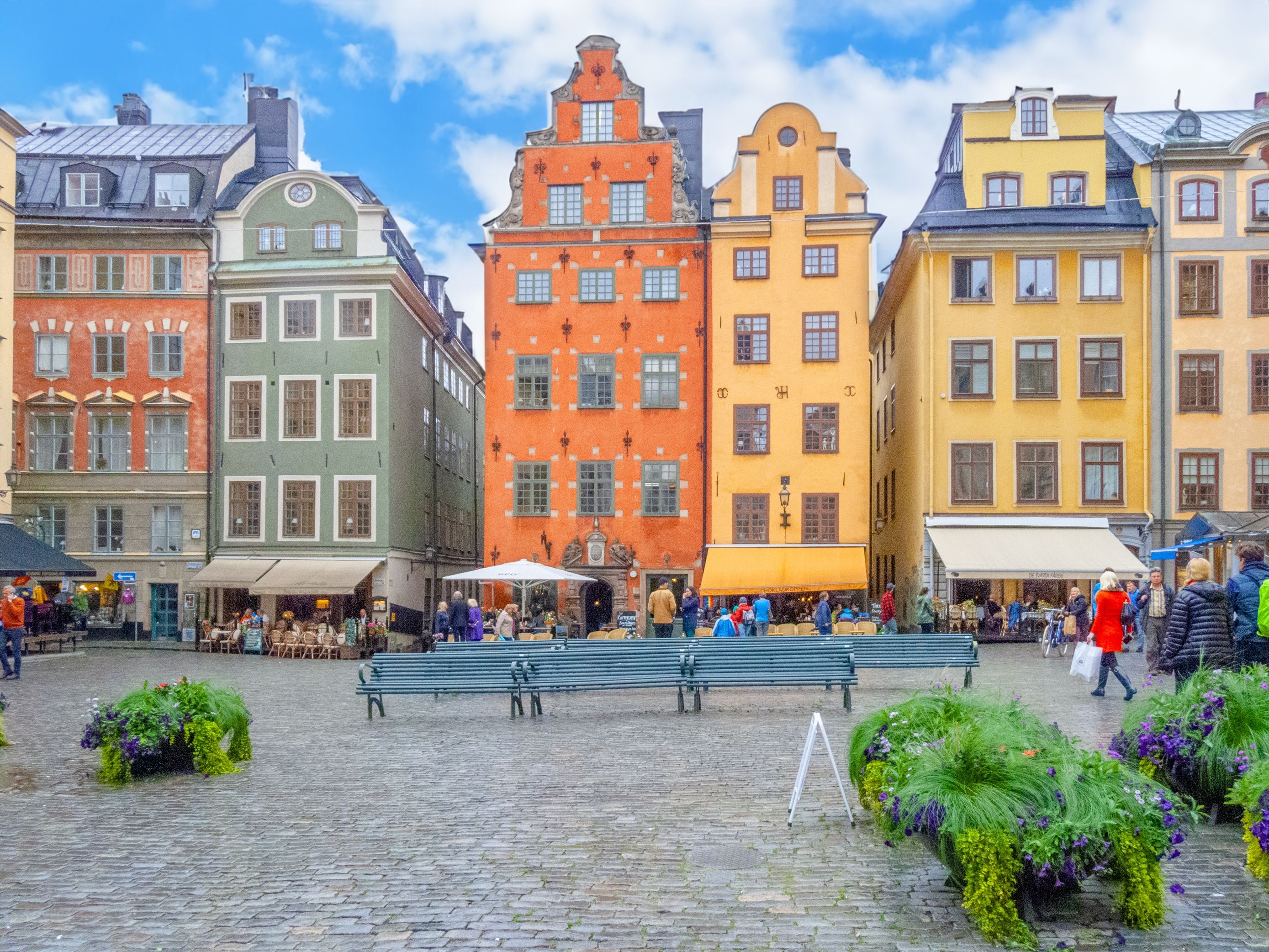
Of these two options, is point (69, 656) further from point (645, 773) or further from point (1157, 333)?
point (1157, 333)

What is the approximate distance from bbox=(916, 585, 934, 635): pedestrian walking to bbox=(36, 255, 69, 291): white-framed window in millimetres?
27379

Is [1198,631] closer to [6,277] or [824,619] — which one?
[824,619]

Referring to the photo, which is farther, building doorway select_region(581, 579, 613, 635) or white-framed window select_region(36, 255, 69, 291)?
white-framed window select_region(36, 255, 69, 291)

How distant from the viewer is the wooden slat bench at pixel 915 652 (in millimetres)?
18641

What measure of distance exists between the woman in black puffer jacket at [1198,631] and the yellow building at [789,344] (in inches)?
930

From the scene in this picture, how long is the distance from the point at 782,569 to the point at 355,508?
12970 mm

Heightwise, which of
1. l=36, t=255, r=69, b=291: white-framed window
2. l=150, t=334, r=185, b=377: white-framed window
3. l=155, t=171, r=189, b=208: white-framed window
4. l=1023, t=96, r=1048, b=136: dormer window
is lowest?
l=150, t=334, r=185, b=377: white-framed window

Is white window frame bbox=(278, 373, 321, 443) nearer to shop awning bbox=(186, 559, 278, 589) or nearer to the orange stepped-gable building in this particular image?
shop awning bbox=(186, 559, 278, 589)

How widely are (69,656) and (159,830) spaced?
24.7 meters

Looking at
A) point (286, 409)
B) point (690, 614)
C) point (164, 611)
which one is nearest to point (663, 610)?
point (690, 614)

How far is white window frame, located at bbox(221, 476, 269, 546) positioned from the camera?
3819cm

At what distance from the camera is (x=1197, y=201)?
34812 millimetres

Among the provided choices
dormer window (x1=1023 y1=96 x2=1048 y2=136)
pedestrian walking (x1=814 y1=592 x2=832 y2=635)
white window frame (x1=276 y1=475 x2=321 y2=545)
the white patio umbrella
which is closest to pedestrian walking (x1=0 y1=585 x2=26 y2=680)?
the white patio umbrella

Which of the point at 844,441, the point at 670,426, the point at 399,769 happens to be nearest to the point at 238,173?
the point at 670,426
